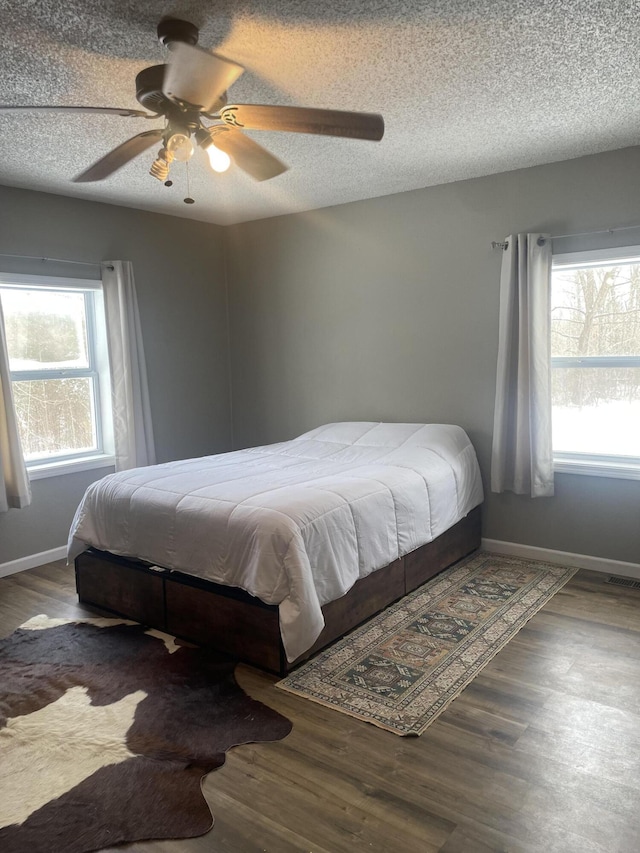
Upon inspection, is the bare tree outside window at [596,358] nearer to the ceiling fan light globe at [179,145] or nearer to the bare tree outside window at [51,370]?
the ceiling fan light globe at [179,145]

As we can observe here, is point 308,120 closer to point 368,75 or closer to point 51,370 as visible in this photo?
point 368,75

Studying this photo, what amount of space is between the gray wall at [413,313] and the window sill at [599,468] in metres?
0.06

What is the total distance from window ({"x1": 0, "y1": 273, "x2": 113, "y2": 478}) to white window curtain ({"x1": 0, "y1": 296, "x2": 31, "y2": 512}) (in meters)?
0.25

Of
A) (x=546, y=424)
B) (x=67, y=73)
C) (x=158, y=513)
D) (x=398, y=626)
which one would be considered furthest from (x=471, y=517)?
(x=67, y=73)

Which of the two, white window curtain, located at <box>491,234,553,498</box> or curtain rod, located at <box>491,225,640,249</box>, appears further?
white window curtain, located at <box>491,234,553,498</box>

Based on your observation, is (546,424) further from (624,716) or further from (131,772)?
(131,772)

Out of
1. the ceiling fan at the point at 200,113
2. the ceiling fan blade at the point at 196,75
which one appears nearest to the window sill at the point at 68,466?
the ceiling fan at the point at 200,113

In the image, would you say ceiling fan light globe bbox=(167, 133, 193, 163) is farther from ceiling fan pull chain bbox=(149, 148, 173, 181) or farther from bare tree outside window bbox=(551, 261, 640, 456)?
bare tree outside window bbox=(551, 261, 640, 456)

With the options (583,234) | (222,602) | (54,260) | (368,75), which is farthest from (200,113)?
(583,234)

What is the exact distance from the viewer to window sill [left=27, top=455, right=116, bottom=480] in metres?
4.19

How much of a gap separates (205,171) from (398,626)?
9.37 ft

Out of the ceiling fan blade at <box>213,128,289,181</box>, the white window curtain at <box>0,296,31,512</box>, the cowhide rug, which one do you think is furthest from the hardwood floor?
the ceiling fan blade at <box>213,128,289,181</box>

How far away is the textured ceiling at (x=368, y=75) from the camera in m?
2.06

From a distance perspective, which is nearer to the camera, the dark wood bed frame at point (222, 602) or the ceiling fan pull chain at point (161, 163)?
the ceiling fan pull chain at point (161, 163)
